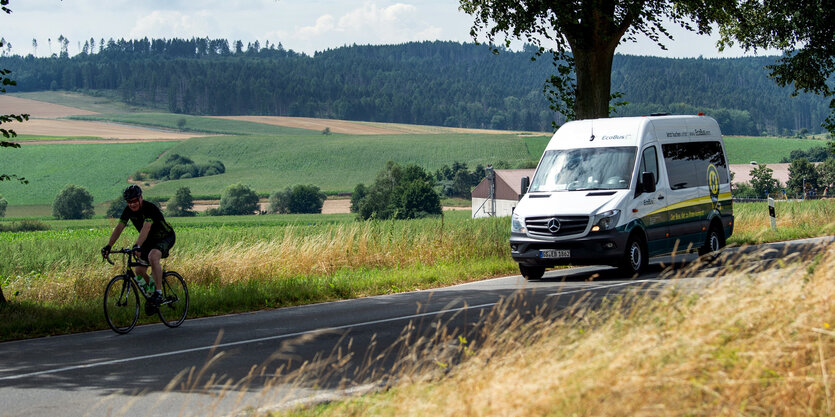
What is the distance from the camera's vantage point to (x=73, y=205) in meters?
91.4

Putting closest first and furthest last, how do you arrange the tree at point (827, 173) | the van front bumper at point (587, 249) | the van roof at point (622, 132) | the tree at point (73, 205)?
the van front bumper at point (587, 249), the van roof at point (622, 132), the tree at point (73, 205), the tree at point (827, 173)

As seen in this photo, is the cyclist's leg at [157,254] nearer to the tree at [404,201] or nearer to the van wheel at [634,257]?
the van wheel at [634,257]

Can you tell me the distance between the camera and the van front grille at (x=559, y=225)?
1491cm

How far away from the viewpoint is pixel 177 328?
11.3 m

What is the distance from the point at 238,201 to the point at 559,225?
273 feet

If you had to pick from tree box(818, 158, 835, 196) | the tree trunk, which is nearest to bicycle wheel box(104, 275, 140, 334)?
the tree trunk

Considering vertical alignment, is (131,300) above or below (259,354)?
above

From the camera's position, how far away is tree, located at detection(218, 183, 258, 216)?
94250 mm

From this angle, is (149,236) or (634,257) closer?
(149,236)

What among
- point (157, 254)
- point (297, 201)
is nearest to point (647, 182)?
point (157, 254)

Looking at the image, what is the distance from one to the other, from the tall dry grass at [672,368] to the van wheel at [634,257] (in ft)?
28.5

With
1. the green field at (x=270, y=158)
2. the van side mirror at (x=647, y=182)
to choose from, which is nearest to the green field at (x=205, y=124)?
the green field at (x=270, y=158)

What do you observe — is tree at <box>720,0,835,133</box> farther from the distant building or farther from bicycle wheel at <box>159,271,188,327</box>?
the distant building

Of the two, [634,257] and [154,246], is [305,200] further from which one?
[154,246]
